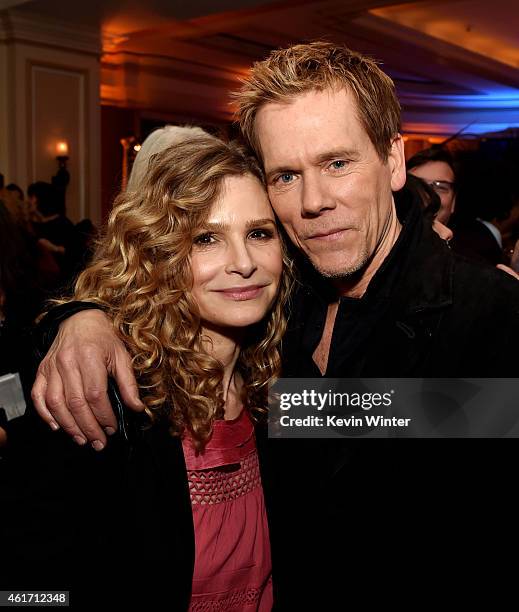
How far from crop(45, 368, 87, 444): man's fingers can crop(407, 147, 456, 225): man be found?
2.30 metres

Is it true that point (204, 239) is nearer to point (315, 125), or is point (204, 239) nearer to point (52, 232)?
point (315, 125)

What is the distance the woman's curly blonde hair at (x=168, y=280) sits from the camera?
1.45 metres

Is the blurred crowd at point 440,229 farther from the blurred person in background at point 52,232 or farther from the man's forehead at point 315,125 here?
the man's forehead at point 315,125

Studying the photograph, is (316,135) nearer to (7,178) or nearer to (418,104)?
(7,178)

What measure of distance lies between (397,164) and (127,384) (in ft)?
2.56

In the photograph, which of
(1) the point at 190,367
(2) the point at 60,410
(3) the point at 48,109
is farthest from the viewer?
(3) the point at 48,109

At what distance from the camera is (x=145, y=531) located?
1.32 meters

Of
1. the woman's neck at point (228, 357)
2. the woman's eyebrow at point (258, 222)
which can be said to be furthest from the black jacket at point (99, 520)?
the woman's eyebrow at point (258, 222)

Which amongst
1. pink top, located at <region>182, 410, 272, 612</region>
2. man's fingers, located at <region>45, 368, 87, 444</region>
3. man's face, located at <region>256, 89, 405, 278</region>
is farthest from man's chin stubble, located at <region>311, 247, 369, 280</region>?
man's fingers, located at <region>45, 368, 87, 444</region>

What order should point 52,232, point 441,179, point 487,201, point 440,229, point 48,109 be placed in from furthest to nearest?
→ point 48,109 → point 52,232 → point 487,201 → point 441,179 → point 440,229

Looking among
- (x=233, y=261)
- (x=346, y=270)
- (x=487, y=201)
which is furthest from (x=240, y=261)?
(x=487, y=201)

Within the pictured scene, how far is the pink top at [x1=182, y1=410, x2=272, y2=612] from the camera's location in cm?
138

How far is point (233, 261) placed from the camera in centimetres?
145

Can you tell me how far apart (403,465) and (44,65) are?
6.45 metres
